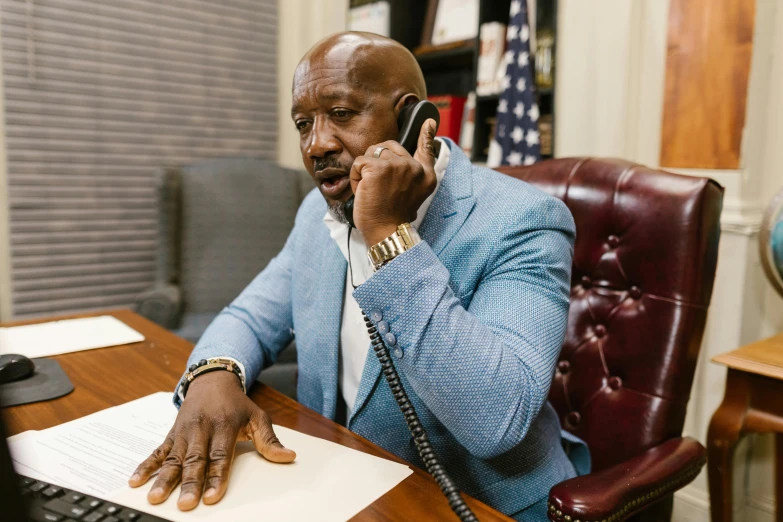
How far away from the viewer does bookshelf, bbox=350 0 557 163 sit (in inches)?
96.5

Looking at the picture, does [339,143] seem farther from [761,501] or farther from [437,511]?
[761,501]

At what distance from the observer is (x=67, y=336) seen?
1.47 meters

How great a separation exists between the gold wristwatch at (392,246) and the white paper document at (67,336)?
847mm

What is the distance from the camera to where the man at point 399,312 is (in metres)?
0.84

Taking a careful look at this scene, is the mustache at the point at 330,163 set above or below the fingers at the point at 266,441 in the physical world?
above

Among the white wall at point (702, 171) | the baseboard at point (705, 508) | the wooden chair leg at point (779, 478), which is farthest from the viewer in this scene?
the baseboard at point (705, 508)

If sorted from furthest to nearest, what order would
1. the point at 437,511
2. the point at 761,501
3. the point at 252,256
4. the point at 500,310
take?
the point at 252,256
the point at 761,501
the point at 500,310
the point at 437,511

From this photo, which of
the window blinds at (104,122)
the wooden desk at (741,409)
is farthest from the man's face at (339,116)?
the window blinds at (104,122)

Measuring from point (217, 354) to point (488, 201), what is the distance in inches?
23.3

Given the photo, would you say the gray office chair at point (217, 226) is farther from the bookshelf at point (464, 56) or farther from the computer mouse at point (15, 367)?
the computer mouse at point (15, 367)

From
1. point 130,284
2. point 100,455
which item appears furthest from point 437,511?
point 130,284

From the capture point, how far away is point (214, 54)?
327 cm

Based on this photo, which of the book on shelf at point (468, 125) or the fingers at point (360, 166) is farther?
the book on shelf at point (468, 125)

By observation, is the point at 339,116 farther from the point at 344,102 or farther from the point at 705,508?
the point at 705,508
